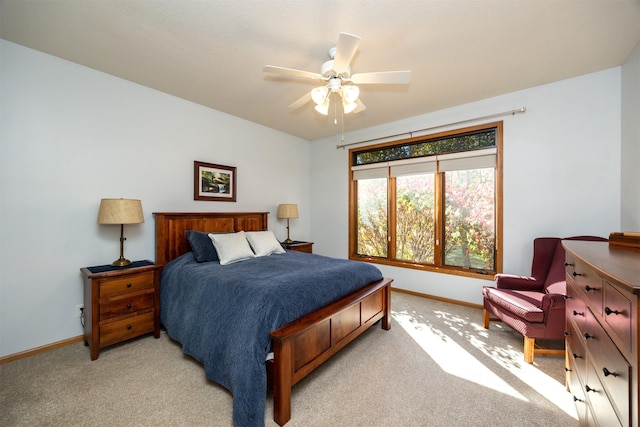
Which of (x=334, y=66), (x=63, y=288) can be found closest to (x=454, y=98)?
(x=334, y=66)

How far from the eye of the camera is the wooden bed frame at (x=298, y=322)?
63.5 inches

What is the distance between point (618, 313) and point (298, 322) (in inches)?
61.3

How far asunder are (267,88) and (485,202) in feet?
10.5

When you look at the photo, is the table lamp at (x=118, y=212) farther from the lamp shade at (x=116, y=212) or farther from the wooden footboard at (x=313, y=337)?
the wooden footboard at (x=313, y=337)

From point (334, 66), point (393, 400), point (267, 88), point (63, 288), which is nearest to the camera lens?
point (393, 400)

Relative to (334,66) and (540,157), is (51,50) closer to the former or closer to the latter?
(334,66)

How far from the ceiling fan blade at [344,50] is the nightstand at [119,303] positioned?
101 inches

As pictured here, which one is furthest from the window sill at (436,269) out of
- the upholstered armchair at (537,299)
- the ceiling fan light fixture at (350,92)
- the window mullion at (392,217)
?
the ceiling fan light fixture at (350,92)

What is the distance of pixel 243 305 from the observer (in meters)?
1.82

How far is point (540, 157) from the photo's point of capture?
3064 millimetres

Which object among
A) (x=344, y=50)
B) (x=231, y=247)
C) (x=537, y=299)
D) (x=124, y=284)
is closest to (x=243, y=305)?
(x=231, y=247)

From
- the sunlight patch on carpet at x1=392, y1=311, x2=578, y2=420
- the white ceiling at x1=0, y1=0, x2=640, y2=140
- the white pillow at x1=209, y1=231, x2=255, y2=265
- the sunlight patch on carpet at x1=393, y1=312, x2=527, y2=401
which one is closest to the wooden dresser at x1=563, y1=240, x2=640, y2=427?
the sunlight patch on carpet at x1=392, y1=311, x2=578, y2=420

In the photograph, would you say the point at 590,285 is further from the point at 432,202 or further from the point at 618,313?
the point at 432,202

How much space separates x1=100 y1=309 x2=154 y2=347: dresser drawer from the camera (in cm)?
233
